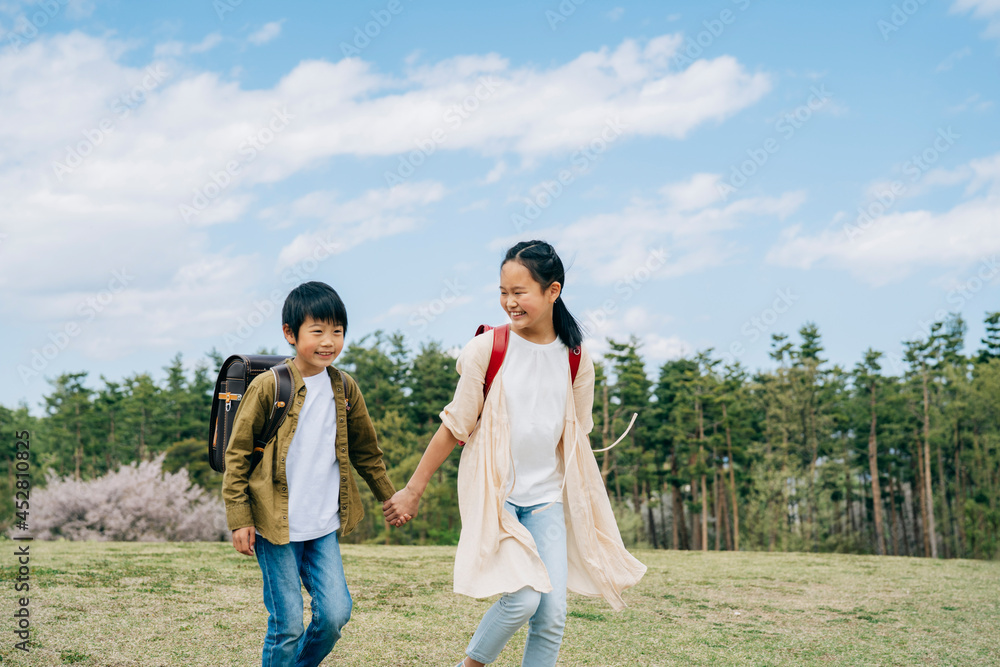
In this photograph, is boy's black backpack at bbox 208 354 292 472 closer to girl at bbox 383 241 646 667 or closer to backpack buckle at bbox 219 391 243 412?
backpack buckle at bbox 219 391 243 412

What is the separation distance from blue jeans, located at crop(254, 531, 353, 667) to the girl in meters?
0.36

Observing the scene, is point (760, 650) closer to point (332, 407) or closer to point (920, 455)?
point (332, 407)

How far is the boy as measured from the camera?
9.53 feet

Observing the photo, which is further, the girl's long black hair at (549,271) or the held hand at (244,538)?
the girl's long black hair at (549,271)

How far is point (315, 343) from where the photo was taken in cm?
307

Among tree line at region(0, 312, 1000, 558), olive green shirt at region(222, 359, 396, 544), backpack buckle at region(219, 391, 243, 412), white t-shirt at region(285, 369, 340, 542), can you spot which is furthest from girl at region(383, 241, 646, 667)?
tree line at region(0, 312, 1000, 558)

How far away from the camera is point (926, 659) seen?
5.26 m

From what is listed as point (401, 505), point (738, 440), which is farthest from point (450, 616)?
point (738, 440)

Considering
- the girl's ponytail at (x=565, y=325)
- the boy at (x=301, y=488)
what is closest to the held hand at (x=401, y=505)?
the boy at (x=301, y=488)

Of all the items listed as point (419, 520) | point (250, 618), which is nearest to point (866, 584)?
point (250, 618)

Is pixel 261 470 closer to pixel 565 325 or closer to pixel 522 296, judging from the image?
pixel 522 296

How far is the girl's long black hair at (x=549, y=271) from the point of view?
317 centimetres

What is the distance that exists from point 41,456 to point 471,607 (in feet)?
123

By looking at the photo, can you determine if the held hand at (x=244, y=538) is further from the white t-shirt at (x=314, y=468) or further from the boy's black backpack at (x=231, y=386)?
the boy's black backpack at (x=231, y=386)
